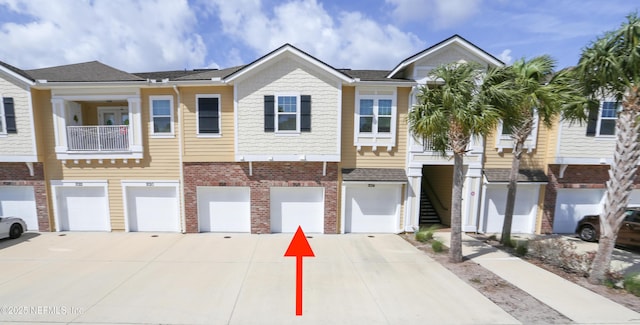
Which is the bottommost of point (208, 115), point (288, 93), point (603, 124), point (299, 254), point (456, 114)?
point (299, 254)

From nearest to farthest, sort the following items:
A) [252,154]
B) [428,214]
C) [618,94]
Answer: [618,94], [252,154], [428,214]

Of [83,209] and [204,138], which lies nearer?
[204,138]

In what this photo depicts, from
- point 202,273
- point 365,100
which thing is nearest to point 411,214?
point 365,100

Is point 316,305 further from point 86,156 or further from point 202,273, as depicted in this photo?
point 86,156

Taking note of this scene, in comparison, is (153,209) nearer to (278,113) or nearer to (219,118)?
(219,118)

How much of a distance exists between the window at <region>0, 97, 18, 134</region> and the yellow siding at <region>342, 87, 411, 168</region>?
13.8 m

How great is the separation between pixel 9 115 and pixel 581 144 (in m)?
24.7

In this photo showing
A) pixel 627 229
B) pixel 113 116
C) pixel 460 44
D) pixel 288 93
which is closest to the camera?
pixel 627 229

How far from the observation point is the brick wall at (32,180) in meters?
10.7

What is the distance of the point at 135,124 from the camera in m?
10.5

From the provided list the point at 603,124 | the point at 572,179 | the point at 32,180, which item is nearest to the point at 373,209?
the point at 572,179

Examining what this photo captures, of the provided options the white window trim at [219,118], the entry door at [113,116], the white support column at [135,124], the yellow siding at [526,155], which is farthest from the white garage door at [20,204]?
the yellow siding at [526,155]

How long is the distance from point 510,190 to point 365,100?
6.70 metres

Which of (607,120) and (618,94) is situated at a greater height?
(618,94)
